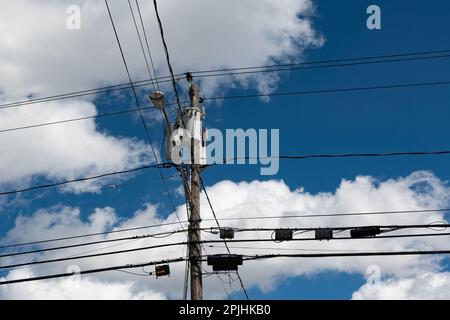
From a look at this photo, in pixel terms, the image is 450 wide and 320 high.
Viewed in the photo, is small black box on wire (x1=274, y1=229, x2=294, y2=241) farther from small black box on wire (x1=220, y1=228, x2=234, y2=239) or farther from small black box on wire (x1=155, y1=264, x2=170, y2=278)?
small black box on wire (x1=155, y1=264, x2=170, y2=278)

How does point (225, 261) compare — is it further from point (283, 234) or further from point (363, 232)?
point (363, 232)

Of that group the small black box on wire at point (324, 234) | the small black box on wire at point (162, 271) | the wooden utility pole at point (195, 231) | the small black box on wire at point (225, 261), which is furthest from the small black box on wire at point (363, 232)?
the small black box on wire at point (162, 271)

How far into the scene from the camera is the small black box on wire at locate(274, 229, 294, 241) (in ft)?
46.4

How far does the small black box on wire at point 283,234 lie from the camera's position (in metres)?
14.2

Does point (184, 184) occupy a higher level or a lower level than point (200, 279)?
higher

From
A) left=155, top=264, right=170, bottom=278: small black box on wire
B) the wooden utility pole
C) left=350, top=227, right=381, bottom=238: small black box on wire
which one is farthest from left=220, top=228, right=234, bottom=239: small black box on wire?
left=350, top=227, right=381, bottom=238: small black box on wire

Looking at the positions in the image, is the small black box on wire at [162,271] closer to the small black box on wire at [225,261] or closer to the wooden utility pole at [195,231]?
A: the wooden utility pole at [195,231]

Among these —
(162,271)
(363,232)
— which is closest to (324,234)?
(363,232)

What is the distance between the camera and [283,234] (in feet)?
46.8
